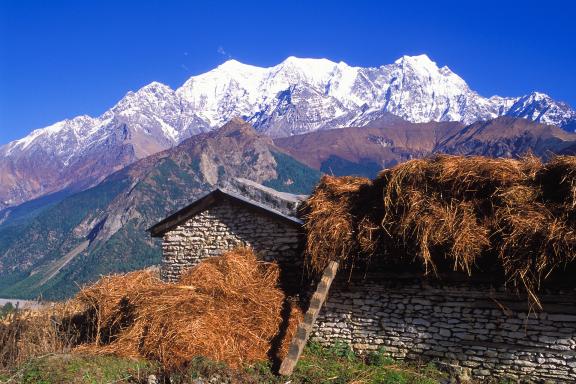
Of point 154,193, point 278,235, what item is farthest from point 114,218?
point 278,235

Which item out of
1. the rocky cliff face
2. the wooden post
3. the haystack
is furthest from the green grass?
the rocky cliff face

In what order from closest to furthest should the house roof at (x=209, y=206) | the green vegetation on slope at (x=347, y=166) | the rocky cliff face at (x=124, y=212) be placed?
the house roof at (x=209, y=206), the rocky cliff face at (x=124, y=212), the green vegetation on slope at (x=347, y=166)

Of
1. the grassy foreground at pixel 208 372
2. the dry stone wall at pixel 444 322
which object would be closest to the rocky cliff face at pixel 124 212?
the dry stone wall at pixel 444 322

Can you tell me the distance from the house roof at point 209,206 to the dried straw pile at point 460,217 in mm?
1018

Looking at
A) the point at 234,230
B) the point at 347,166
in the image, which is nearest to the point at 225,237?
the point at 234,230

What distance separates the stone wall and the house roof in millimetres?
2238

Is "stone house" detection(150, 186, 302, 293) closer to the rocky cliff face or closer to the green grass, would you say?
the green grass

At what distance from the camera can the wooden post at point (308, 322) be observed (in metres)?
9.78

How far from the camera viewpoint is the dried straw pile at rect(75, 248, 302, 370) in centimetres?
987

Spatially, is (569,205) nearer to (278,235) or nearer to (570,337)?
(570,337)

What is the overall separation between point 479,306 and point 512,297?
62 cm

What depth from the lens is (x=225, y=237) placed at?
13523 mm

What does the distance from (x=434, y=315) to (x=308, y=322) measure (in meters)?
2.46

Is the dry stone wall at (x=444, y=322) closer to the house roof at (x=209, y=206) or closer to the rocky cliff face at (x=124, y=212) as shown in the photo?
the house roof at (x=209, y=206)
